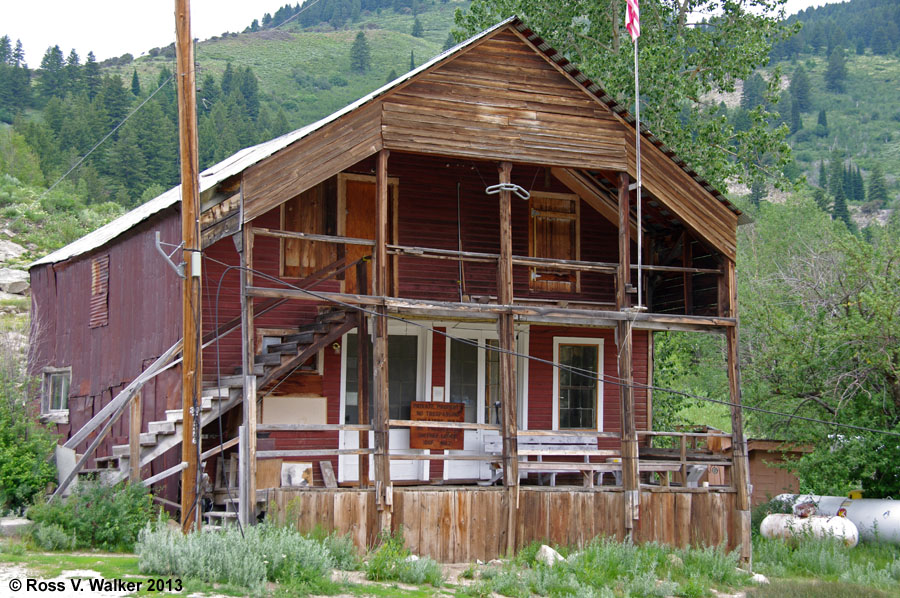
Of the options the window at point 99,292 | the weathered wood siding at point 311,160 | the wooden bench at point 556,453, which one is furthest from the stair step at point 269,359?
the window at point 99,292

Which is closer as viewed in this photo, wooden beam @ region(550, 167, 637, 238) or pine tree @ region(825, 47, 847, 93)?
wooden beam @ region(550, 167, 637, 238)

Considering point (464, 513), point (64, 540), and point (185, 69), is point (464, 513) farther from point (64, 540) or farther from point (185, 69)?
point (185, 69)

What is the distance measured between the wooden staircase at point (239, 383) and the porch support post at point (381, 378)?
161 cm

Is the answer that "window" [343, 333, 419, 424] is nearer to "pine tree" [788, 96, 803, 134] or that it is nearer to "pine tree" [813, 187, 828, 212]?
"pine tree" [813, 187, 828, 212]

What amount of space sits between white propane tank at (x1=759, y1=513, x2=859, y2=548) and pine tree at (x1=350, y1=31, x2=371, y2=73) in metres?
126

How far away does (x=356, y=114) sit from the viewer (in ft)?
53.7

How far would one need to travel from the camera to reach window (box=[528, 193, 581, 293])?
2133 cm

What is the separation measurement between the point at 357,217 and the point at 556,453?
584cm

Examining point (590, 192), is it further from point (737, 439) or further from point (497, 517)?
point (497, 517)

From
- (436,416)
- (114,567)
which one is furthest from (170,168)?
(114,567)

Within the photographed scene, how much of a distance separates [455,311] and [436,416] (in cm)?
385

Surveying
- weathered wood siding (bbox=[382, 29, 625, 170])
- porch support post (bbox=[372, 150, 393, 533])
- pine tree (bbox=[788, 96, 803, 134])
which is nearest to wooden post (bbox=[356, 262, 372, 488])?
porch support post (bbox=[372, 150, 393, 533])

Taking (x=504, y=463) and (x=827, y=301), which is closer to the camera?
(x=504, y=463)

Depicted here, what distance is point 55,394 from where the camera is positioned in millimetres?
23312
